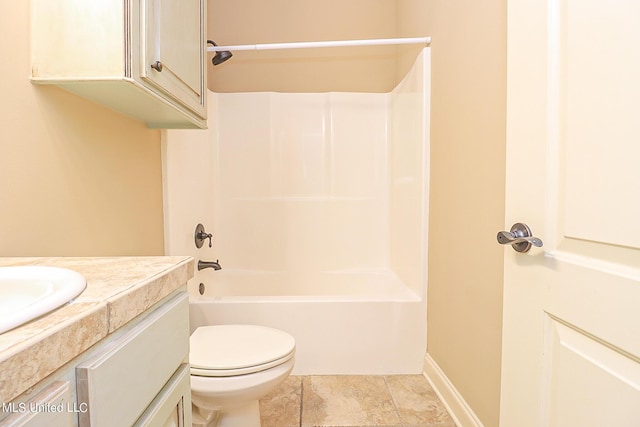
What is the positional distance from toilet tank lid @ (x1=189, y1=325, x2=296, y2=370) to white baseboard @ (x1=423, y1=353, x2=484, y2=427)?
0.78 metres

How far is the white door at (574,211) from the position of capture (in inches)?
19.9

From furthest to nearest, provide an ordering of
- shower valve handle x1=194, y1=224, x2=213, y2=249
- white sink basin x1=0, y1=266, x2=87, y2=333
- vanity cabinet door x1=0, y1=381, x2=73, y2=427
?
shower valve handle x1=194, y1=224, x2=213, y2=249 → white sink basin x1=0, y1=266, x2=87, y2=333 → vanity cabinet door x1=0, y1=381, x2=73, y2=427

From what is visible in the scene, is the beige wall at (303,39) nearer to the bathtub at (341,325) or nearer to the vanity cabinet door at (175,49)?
the vanity cabinet door at (175,49)

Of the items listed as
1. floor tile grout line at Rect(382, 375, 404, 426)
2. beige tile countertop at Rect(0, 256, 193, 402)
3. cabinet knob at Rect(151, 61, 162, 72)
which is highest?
cabinet knob at Rect(151, 61, 162, 72)

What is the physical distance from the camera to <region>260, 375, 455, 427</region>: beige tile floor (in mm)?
1425

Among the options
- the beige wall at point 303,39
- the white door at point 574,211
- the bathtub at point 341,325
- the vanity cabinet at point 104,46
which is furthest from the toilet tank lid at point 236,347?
the beige wall at point 303,39

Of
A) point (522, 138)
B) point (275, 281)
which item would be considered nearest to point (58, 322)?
point (522, 138)

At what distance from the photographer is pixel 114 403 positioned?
0.44m

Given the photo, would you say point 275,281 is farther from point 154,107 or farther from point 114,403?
point 114,403

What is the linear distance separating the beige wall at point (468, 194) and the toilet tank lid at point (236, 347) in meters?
0.74

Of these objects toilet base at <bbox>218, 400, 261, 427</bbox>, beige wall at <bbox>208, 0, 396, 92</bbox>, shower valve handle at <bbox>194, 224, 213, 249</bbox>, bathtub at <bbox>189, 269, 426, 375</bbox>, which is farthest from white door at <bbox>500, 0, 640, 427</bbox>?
beige wall at <bbox>208, 0, 396, 92</bbox>

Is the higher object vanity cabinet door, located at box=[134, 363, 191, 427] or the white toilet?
vanity cabinet door, located at box=[134, 363, 191, 427]

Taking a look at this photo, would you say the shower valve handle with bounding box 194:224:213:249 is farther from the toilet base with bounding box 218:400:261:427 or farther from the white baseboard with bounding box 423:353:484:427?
the white baseboard with bounding box 423:353:484:427

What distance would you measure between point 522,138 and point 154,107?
110 cm
